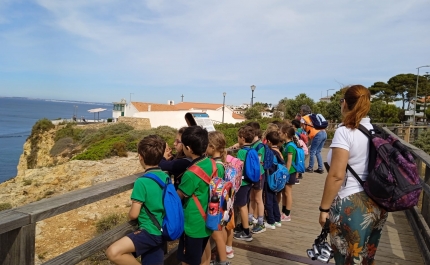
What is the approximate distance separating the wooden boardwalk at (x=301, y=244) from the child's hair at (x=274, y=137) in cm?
125

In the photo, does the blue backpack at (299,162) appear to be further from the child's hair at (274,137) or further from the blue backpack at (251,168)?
the blue backpack at (251,168)

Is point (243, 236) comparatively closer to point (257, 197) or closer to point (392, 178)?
point (257, 197)

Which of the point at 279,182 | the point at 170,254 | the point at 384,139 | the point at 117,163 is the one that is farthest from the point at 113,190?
the point at 117,163

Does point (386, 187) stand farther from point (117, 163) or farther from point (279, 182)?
point (117, 163)

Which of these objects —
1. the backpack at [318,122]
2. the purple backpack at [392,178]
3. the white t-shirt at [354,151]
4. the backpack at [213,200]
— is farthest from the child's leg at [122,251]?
the backpack at [318,122]

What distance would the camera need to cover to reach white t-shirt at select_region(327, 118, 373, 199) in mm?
2113

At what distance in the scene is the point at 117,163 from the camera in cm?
1597

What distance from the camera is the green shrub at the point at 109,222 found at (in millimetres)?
8805

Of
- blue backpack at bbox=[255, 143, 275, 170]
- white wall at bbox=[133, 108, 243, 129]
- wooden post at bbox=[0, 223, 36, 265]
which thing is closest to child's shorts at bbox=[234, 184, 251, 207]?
blue backpack at bbox=[255, 143, 275, 170]

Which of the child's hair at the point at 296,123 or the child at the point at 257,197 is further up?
the child's hair at the point at 296,123

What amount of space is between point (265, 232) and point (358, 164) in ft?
8.78

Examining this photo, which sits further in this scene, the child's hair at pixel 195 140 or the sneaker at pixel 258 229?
the sneaker at pixel 258 229

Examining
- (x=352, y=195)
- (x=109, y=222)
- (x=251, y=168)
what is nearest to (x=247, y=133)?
(x=251, y=168)

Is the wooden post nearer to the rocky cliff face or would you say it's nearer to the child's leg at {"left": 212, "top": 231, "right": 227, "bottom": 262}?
the child's leg at {"left": 212, "top": 231, "right": 227, "bottom": 262}
